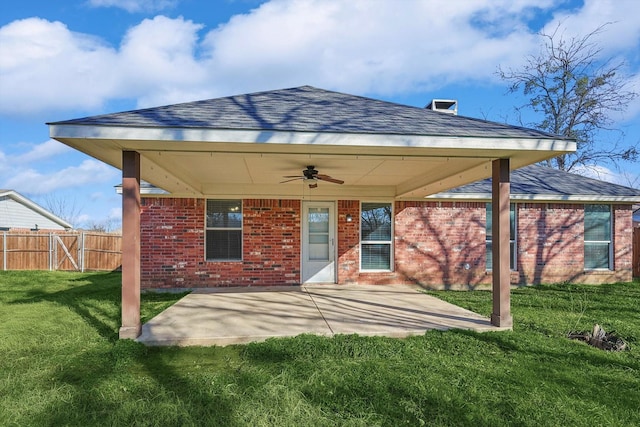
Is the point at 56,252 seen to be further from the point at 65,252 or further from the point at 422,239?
the point at 422,239

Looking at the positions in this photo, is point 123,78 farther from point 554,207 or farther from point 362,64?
point 554,207

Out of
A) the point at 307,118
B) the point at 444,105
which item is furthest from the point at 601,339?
the point at 444,105

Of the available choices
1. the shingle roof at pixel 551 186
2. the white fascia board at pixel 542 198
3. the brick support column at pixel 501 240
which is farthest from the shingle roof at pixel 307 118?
the shingle roof at pixel 551 186

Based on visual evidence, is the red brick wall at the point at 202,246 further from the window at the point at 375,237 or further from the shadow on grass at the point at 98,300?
the window at the point at 375,237

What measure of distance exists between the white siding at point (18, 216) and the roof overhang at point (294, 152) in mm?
16673

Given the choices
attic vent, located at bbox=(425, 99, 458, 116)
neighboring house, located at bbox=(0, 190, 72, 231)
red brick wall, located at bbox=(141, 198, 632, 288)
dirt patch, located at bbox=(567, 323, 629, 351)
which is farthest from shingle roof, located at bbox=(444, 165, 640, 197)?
neighboring house, located at bbox=(0, 190, 72, 231)

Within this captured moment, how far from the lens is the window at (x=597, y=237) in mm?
10555

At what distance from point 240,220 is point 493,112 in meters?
18.8

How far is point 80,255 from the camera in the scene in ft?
46.8

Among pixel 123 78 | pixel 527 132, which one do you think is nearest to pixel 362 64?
pixel 527 132

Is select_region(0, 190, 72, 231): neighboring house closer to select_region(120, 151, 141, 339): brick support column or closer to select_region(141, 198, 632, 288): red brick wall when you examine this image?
select_region(141, 198, 632, 288): red brick wall

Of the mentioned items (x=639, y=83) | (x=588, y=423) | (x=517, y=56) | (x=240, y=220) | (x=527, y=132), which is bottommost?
(x=588, y=423)

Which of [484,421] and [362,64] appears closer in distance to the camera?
[484,421]

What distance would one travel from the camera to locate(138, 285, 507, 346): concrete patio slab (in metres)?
5.11
